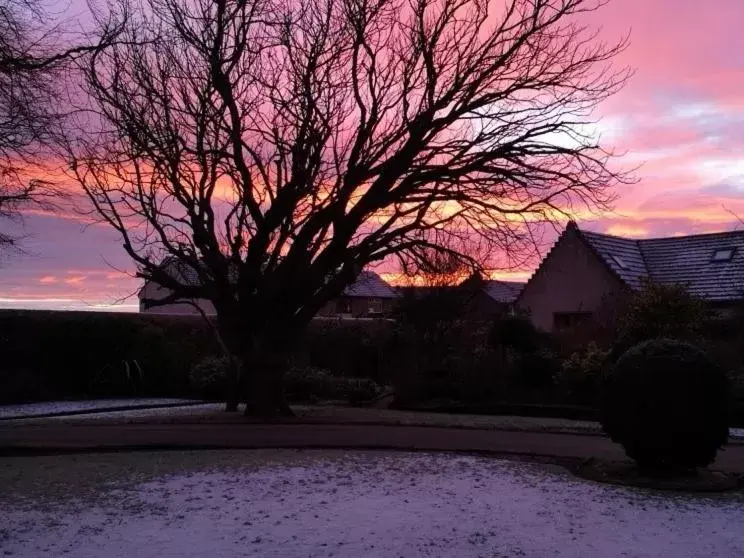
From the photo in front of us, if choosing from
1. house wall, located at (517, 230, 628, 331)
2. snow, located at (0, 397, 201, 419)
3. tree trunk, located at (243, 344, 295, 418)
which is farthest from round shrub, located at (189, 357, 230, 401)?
house wall, located at (517, 230, 628, 331)

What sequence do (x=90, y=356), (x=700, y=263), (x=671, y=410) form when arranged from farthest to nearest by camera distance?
(x=700, y=263), (x=90, y=356), (x=671, y=410)

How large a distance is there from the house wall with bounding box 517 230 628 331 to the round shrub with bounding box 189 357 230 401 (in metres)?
13.0

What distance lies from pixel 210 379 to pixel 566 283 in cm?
1575

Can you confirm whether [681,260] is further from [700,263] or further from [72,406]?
[72,406]

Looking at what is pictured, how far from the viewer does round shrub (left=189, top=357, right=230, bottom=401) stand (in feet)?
92.4

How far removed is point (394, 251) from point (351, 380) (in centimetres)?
846

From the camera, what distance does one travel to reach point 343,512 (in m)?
9.10

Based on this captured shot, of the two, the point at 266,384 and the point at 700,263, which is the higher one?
the point at 700,263

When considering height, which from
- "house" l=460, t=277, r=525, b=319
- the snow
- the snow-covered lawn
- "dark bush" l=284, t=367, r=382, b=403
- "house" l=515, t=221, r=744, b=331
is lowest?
the snow-covered lawn

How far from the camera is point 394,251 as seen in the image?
20.5 metres

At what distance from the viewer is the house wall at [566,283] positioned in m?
34.8

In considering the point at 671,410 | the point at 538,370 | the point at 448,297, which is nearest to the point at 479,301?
the point at 448,297

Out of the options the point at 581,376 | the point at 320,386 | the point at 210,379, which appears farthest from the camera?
the point at 210,379

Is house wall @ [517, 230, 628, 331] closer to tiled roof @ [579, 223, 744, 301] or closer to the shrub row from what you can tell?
tiled roof @ [579, 223, 744, 301]
